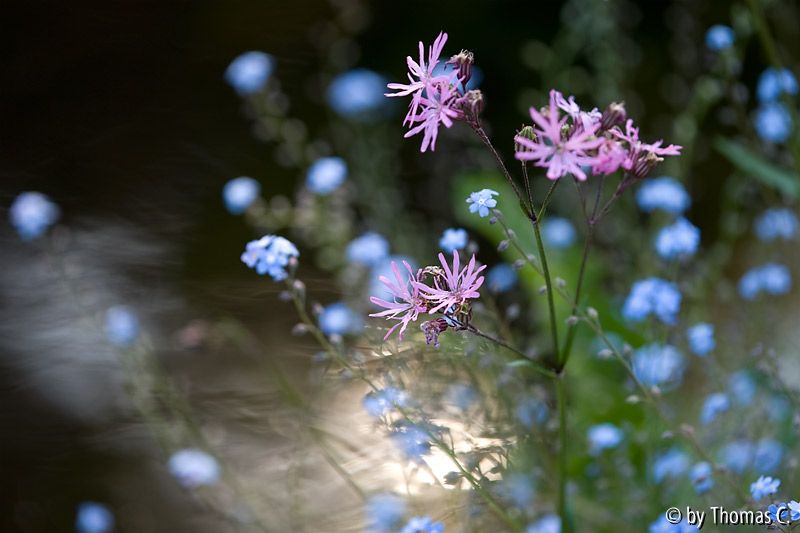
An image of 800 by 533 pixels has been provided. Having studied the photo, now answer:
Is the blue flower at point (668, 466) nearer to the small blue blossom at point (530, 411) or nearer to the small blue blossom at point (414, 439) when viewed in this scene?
the small blue blossom at point (530, 411)

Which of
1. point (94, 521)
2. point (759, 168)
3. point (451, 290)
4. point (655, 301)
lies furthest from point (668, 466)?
point (94, 521)

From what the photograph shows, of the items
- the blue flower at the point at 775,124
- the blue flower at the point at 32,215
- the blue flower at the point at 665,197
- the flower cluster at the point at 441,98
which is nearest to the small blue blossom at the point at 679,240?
the blue flower at the point at 665,197

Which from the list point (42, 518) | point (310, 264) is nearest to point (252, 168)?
point (310, 264)

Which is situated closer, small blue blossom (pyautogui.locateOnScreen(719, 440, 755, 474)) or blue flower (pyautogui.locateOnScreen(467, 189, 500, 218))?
blue flower (pyautogui.locateOnScreen(467, 189, 500, 218))

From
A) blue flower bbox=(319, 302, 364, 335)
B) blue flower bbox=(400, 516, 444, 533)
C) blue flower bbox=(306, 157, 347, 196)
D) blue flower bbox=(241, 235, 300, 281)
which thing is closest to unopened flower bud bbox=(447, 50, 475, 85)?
blue flower bbox=(241, 235, 300, 281)

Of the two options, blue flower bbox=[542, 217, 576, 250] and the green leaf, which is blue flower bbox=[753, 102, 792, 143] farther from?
blue flower bbox=[542, 217, 576, 250]

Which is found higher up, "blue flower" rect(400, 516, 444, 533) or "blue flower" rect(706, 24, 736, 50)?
"blue flower" rect(706, 24, 736, 50)

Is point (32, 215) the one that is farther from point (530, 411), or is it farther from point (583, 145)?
point (583, 145)
